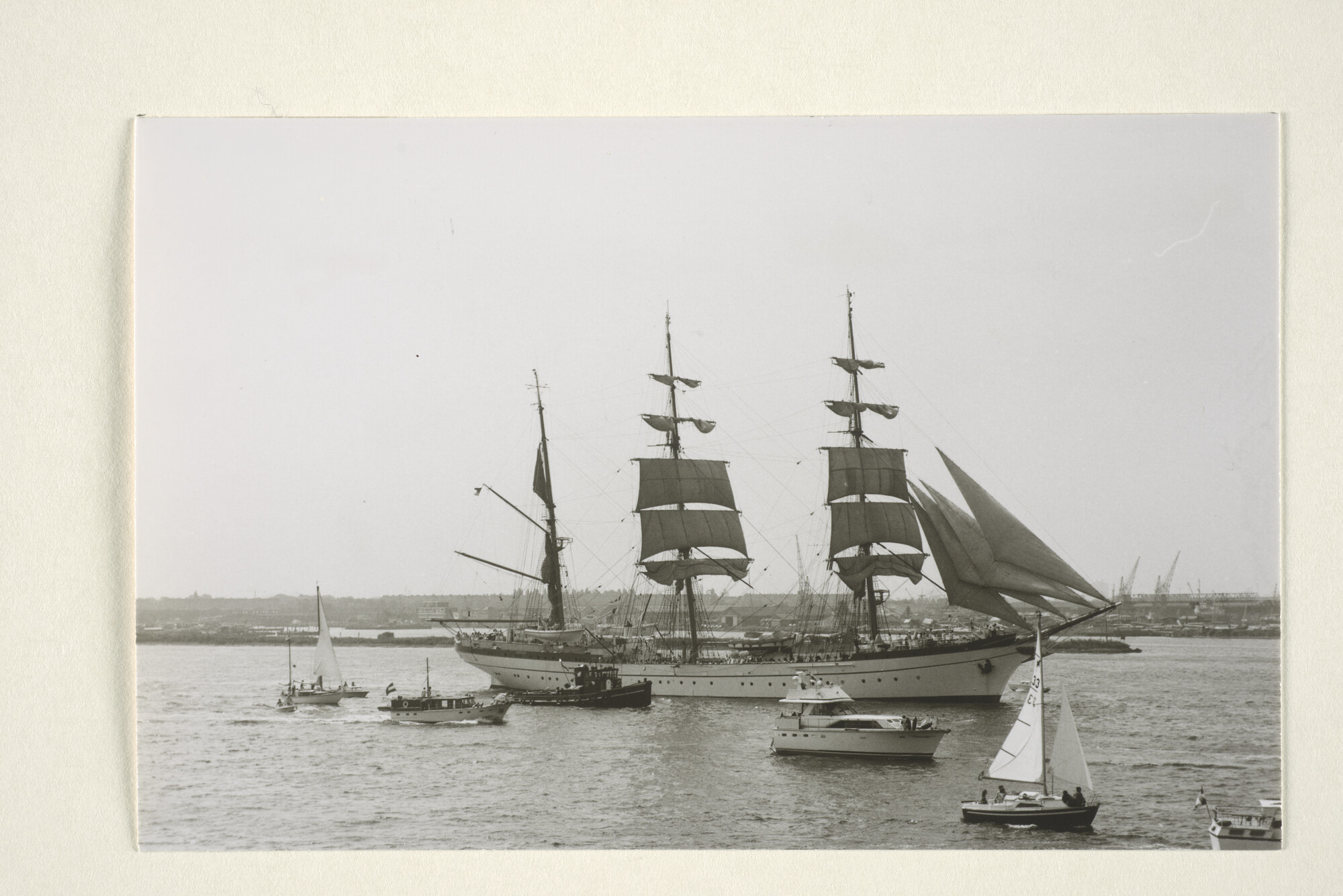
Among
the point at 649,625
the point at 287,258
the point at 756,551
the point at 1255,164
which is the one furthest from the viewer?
the point at 649,625

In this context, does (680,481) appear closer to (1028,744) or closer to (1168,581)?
(1028,744)

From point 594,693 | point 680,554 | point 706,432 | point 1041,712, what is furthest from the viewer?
point 594,693

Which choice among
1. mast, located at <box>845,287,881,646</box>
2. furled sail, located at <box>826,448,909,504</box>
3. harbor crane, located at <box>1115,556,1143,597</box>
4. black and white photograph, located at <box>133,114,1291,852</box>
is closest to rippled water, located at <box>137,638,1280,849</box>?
black and white photograph, located at <box>133,114,1291,852</box>

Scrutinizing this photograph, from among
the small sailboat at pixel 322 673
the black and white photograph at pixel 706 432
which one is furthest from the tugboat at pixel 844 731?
the small sailboat at pixel 322 673

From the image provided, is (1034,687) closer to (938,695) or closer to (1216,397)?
(938,695)

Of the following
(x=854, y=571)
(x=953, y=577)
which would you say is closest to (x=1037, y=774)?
(x=953, y=577)

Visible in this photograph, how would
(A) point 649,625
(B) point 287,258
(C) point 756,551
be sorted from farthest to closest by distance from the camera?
(A) point 649,625, (C) point 756,551, (B) point 287,258

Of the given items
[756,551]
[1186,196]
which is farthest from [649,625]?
[1186,196]
